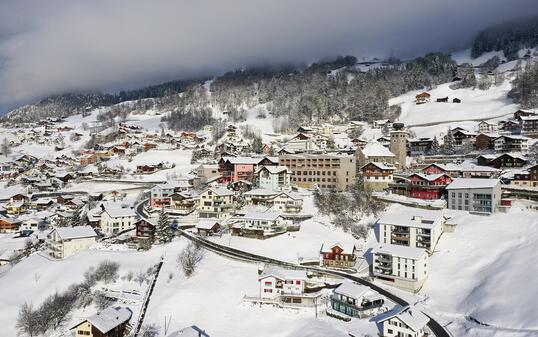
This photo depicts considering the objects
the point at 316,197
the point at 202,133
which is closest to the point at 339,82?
the point at 202,133

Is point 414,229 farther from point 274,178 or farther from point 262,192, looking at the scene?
point 274,178

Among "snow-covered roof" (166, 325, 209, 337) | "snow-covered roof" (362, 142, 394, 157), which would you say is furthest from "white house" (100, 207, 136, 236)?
"snow-covered roof" (362, 142, 394, 157)

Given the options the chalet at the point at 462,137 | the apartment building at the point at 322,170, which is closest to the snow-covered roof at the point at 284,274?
the apartment building at the point at 322,170

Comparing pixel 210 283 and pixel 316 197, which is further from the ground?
pixel 316 197

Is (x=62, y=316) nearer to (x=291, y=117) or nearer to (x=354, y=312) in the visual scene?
(x=354, y=312)

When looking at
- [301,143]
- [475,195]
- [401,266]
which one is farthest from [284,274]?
[301,143]

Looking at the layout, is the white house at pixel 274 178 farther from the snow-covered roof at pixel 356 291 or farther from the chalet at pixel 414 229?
the snow-covered roof at pixel 356 291
